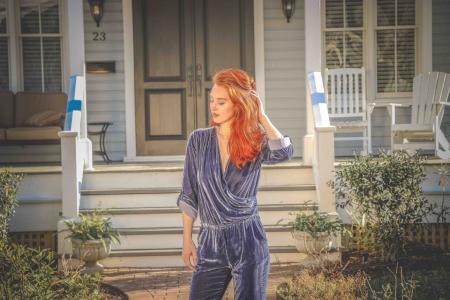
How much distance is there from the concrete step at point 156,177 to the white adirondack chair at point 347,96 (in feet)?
5.34

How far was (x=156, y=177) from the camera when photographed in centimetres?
793

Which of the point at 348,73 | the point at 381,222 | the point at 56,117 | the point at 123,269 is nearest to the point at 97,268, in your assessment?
the point at 123,269

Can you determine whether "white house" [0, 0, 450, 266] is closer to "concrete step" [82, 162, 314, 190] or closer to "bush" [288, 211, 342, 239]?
"concrete step" [82, 162, 314, 190]

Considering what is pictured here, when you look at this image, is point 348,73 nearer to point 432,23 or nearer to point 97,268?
point 432,23

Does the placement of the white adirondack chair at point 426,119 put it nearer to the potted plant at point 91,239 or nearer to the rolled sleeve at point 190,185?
the potted plant at point 91,239

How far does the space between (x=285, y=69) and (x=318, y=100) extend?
203cm

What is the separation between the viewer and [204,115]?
9.77m

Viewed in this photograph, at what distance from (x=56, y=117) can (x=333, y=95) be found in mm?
3365

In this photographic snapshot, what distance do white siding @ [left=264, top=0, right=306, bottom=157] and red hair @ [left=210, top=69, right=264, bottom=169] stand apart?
21.4 feet

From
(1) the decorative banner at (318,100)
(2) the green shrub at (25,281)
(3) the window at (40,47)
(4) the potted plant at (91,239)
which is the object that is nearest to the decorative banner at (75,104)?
(4) the potted plant at (91,239)

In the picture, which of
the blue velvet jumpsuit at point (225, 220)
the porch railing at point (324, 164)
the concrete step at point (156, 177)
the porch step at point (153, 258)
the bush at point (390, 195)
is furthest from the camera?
the concrete step at point (156, 177)

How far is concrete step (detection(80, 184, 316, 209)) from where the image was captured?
7711mm

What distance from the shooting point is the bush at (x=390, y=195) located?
21.8 ft

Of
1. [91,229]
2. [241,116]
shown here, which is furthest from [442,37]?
[241,116]
